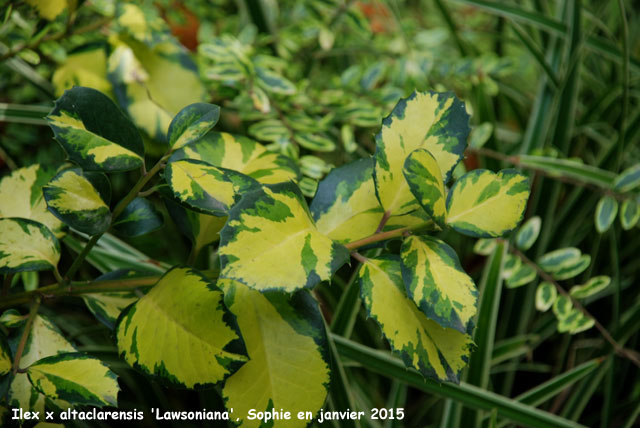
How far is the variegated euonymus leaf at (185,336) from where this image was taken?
320 mm

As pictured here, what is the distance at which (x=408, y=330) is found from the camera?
1.06 feet

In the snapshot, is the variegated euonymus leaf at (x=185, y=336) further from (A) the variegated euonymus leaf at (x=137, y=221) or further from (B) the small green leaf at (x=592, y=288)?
(B) the small green leaf at (x=592, y=288)

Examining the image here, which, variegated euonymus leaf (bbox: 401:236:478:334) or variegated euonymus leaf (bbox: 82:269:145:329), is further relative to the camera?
variegated euonymus leaf (bbox: 82:269:145:329)

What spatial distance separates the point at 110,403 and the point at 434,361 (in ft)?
0.75

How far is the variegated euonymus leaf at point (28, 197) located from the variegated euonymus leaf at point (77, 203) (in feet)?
0.31

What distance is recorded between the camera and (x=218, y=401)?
0.67 metres

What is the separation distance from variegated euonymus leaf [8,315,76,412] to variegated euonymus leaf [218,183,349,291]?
21 cm

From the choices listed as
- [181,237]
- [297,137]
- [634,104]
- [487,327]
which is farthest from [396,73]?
[634,104]

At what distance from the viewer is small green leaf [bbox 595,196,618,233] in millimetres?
664

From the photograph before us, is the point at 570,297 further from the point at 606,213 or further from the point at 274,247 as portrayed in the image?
the point at 274,247

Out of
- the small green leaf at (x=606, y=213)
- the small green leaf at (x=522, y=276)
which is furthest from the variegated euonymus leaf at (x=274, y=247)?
the small green leaf at (x=606, y=213)

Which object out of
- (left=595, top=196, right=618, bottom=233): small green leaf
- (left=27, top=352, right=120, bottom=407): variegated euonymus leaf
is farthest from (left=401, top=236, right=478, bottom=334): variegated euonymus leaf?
(left=595, top=196, right=618, bottom=233): small green leaf

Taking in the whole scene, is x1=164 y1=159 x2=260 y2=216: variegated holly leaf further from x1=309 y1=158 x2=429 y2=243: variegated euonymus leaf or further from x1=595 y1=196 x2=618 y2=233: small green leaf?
x1=595 y1=196 x2=618 y2=233: small green leaf

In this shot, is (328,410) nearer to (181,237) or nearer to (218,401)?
(218,401)
